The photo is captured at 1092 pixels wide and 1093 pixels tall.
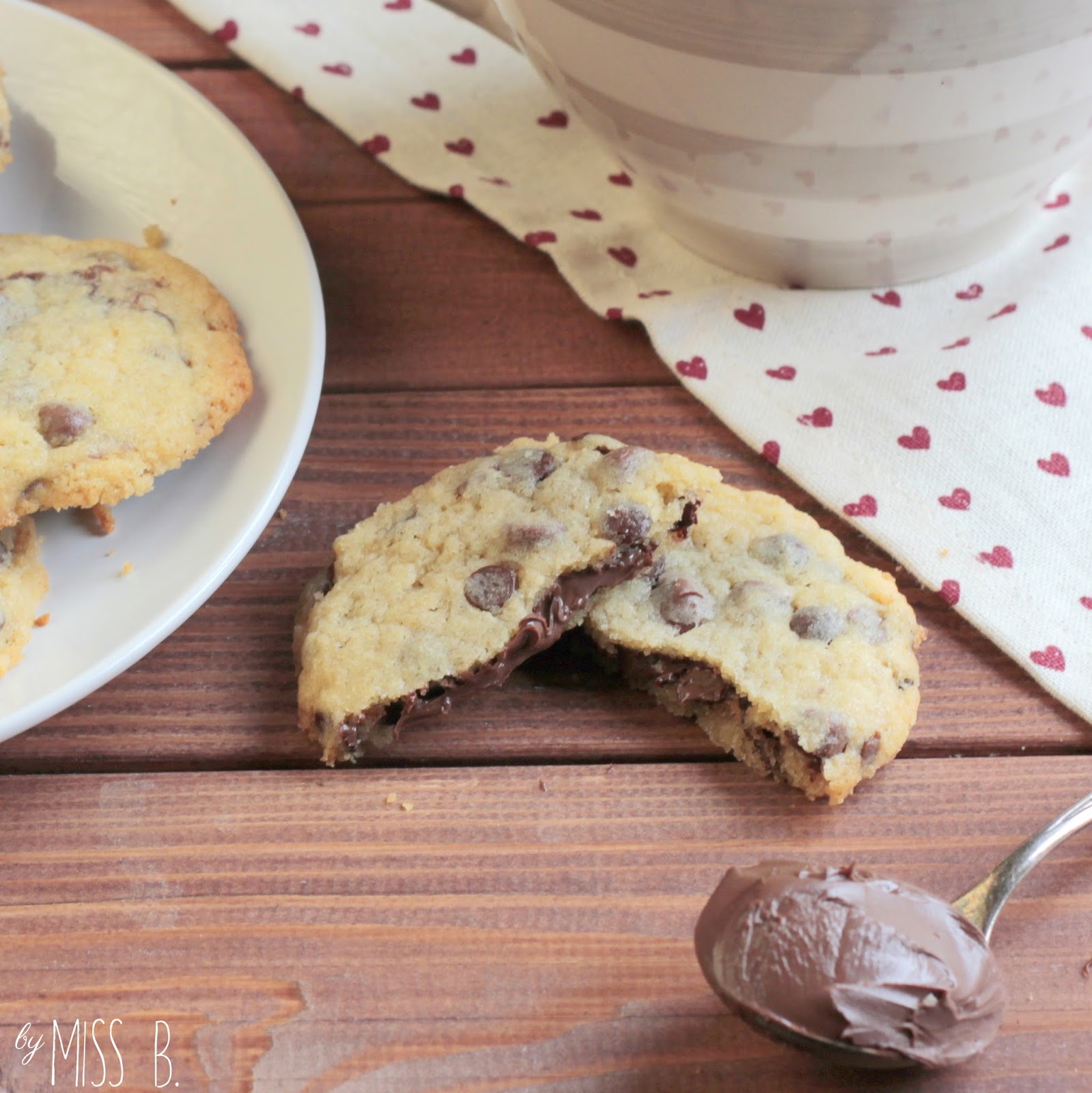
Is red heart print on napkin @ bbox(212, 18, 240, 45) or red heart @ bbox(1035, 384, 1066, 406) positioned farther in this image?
red heart print on napkin @ bbox(212, 18, 240, 45)

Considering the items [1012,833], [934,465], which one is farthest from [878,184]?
[1012,833]

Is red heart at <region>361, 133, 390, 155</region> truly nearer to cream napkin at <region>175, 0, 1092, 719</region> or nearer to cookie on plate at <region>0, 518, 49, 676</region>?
cream napkin at <region>175, 0, 1092, 719</region>

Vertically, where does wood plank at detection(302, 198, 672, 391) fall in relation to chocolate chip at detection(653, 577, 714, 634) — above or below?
below

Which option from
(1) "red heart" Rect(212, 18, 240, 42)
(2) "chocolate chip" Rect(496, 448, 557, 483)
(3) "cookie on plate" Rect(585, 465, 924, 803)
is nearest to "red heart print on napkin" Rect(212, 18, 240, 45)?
(1) "red heart" Rect(212, 18, 240, 42)

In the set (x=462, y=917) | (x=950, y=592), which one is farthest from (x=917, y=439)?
(x=462, y=917)

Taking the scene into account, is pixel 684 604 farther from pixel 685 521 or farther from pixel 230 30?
pixel 230 30

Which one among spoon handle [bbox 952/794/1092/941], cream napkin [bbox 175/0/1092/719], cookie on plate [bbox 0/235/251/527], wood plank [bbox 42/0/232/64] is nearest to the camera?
spoon handle [bbox 952/794/1092/941]

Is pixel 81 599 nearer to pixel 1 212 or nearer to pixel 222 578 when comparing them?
pixel 222 578
